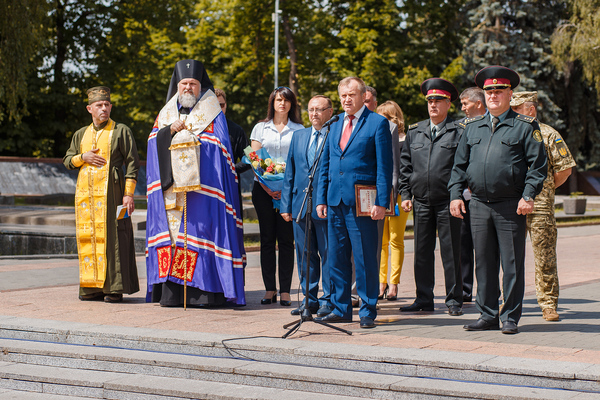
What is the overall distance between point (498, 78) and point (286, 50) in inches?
1188

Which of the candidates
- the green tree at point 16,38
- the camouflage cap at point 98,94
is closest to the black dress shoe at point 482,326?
the camouflage cap at point 98,94

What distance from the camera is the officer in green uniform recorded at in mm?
5840


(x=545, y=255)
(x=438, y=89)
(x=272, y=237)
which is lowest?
(x=545, y=255)

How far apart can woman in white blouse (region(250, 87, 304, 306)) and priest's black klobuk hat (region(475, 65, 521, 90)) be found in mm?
2256

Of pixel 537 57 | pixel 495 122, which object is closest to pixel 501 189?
pixel 495 122

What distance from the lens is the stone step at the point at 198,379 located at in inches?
175

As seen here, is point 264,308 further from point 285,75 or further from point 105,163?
point 285,75

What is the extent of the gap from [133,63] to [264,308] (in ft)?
97.2

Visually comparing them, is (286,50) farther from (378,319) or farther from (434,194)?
(378,319)

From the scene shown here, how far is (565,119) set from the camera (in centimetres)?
4072

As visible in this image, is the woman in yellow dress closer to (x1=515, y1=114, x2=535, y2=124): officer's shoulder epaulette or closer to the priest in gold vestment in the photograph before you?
(x1=515, y1=114, x2=535, y2=124): officer's shoulder epaulette

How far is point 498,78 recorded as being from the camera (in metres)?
5.93

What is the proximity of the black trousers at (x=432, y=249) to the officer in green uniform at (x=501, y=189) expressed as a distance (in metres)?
0.88

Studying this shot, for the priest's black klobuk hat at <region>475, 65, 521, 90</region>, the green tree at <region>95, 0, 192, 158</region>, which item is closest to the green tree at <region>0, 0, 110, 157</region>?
the green tree at <region>95, 0, 192, 158</region>
